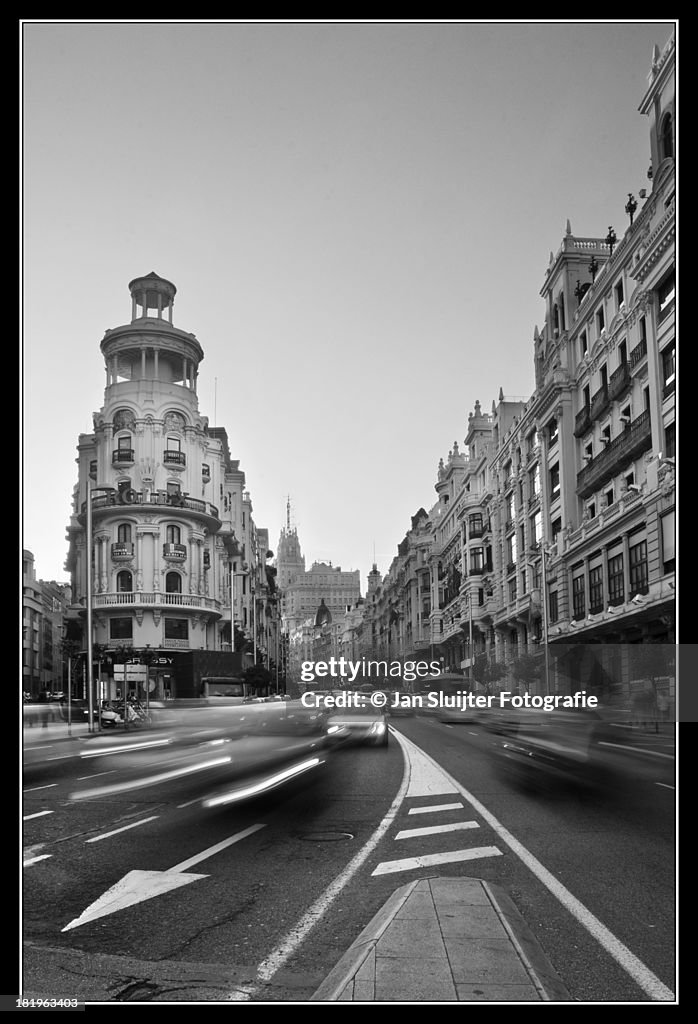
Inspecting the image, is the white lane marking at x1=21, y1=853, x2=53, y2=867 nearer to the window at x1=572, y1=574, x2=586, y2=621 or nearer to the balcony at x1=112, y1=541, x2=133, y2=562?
the balcony at x1=112, y1=541, x2=133, y2=562

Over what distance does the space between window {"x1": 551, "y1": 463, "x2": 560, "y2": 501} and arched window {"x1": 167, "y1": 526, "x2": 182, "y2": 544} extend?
13.3 meters

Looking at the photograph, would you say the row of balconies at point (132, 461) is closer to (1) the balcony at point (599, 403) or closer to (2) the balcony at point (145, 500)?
(2) the balcony at point (145, 500)

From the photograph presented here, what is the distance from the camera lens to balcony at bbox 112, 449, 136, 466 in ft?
47.0

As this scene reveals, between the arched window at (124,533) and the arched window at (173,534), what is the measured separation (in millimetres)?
598

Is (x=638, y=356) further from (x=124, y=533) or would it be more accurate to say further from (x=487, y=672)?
(x=124, y=533)

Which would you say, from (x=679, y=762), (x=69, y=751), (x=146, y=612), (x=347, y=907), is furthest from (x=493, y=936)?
(x=69, y=751)

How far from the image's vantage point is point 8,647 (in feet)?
11.8

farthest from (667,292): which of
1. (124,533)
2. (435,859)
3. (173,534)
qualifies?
(124,533)

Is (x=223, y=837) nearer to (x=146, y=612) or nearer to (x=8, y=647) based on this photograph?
(x=146, y=612)

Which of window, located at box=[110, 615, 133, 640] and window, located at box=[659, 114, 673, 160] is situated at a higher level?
window, located at box=[659, 114, 673, 160]

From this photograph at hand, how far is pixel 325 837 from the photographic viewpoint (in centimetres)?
1267

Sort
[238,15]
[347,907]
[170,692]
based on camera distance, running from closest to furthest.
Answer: [238,15], [347,907], [170,692]

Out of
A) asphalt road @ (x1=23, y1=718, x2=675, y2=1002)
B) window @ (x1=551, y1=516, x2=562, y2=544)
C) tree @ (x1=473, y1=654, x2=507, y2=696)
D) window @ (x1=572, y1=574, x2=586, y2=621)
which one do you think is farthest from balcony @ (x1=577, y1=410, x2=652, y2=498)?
asphalt road @ (x1=23, y1=718, x2=675, y2=1002)

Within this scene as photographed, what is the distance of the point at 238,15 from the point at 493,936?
230 inches
